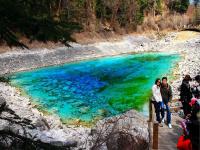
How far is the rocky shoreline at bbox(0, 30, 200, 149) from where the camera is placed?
920cm

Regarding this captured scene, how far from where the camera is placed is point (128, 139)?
8250 millimetres

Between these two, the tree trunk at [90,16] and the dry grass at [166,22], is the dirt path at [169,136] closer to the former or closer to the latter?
the tree trunk at [90,16]

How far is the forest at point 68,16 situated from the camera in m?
3.41

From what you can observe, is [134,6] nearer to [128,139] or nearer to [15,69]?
[15,69]

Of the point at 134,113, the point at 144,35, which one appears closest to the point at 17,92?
the point at 134,113

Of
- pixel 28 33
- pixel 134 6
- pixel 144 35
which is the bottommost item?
pixel 144 35

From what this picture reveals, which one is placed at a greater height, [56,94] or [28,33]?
[28,33]

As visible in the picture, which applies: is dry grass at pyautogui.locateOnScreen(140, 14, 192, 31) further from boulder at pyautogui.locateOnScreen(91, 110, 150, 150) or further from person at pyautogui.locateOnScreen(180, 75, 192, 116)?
boulder at pyautogui.locateOnScreen(91, 110, 150, 150)

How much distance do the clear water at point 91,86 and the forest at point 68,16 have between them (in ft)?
14.0

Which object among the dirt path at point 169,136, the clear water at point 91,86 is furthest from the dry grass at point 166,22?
the dirt path at point 169,136

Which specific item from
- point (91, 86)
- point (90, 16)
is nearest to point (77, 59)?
point (90, 16)

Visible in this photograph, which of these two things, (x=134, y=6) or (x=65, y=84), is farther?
(x=134, y=6)

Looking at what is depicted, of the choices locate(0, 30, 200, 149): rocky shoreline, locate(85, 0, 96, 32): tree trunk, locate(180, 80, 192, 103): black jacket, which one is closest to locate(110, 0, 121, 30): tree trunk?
locate(85, 0, 96, 32): tree trunk

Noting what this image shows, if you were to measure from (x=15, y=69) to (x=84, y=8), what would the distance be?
20393 mm
